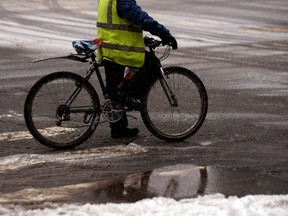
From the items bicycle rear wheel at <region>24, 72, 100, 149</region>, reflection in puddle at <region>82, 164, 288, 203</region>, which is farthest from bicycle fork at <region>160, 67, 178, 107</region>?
reflection in puddle at <region>82, 164, 288, 203</region>

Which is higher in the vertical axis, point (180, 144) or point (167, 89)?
point (167, 89)

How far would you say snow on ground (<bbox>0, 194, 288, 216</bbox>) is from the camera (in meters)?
5.15

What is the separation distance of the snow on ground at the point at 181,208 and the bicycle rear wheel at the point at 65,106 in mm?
1799

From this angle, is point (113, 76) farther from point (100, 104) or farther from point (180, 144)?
point (180, 144)

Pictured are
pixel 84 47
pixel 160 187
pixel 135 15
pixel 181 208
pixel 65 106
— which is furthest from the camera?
pixel 65 106

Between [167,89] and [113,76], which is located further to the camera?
[167,89]

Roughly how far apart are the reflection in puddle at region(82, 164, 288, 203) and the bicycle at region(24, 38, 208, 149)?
1.10 metres

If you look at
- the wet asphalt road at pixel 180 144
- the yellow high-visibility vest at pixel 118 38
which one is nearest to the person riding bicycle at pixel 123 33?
the yellow high-visibility vest at pixel 118 38

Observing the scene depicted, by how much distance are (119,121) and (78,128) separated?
1.58 ft

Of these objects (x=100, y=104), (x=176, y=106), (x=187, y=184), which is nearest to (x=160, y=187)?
(x=187, y=184)

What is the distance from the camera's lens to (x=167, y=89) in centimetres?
737

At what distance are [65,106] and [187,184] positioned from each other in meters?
1.85

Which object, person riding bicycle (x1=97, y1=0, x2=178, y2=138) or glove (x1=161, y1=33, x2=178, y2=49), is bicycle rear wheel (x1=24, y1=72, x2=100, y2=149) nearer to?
person riding bicycle (x1=97, y1=0, x2=178, y2=138)

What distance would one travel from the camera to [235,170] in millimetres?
6340
